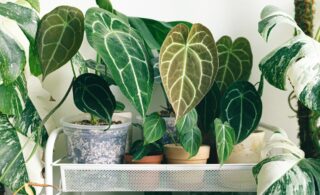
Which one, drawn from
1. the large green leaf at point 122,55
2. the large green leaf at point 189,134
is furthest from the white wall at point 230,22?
the large green leaf at point 122,55

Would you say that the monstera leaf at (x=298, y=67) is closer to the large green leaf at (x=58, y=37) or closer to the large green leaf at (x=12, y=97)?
the large green leaf at (x=58, y=37)

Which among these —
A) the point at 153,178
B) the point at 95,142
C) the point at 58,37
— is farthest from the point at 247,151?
the point at 58,37

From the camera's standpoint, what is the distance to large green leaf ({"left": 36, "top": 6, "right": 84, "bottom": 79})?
0.89 metres

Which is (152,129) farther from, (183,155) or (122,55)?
(122,55)

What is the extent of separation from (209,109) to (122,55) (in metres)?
0.39

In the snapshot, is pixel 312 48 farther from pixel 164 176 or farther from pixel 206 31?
pixel 164 176

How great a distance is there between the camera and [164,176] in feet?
3.28

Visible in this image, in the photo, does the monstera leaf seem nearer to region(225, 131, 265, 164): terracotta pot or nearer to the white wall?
region(225, 131, 265, 164): terracotta pot

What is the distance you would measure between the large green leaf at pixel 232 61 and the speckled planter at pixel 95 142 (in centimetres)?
32

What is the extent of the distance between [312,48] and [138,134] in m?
0.59

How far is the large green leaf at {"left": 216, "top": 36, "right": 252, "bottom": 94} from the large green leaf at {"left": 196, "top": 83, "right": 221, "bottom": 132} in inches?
2.0

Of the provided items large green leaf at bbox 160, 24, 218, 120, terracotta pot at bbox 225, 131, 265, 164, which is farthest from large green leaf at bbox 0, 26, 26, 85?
terracotta pot at bbox 225, 131, 265, 164

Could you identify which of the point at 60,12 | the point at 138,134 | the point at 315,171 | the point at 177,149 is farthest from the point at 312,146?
the point at 60,12

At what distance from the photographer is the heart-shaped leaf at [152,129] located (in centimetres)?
95
